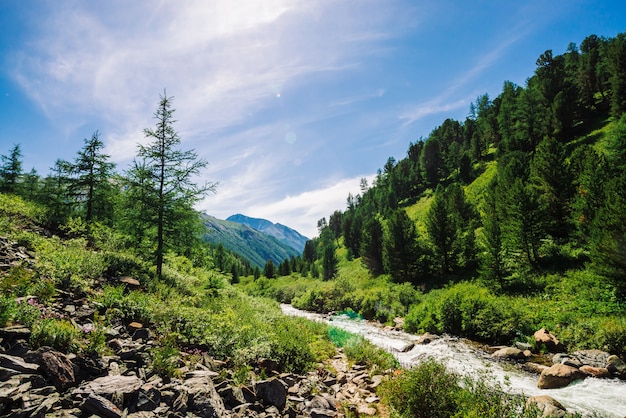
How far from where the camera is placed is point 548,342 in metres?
17.0

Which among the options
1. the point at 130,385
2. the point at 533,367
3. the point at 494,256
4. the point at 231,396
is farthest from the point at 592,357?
the point at 130,385

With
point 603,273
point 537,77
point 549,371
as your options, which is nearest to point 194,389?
point 549,371

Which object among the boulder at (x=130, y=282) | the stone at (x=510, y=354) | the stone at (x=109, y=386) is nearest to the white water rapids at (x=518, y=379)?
the stone at (x=510, y=354)

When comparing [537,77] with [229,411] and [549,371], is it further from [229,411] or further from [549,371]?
[229,411]

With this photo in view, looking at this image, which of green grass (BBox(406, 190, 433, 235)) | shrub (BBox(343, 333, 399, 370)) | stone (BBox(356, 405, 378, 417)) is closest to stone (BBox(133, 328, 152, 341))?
stone (BBox(356, 405, 378, 417))

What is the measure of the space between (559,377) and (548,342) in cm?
570

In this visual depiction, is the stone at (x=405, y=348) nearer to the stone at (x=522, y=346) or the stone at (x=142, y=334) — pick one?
the stone at (x=522, y=346)

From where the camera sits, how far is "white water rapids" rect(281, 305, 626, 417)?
10.2m

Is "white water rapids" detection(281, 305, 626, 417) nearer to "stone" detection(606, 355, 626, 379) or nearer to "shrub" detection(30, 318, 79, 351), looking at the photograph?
"stone" detection(606, 355, 626, 379)

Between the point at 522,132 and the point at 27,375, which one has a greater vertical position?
the point at 522,132

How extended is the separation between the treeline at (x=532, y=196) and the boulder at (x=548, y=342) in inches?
311

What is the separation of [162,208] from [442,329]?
77.5 feet

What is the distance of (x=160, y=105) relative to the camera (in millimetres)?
18156

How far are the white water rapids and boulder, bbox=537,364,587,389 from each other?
0.23m
